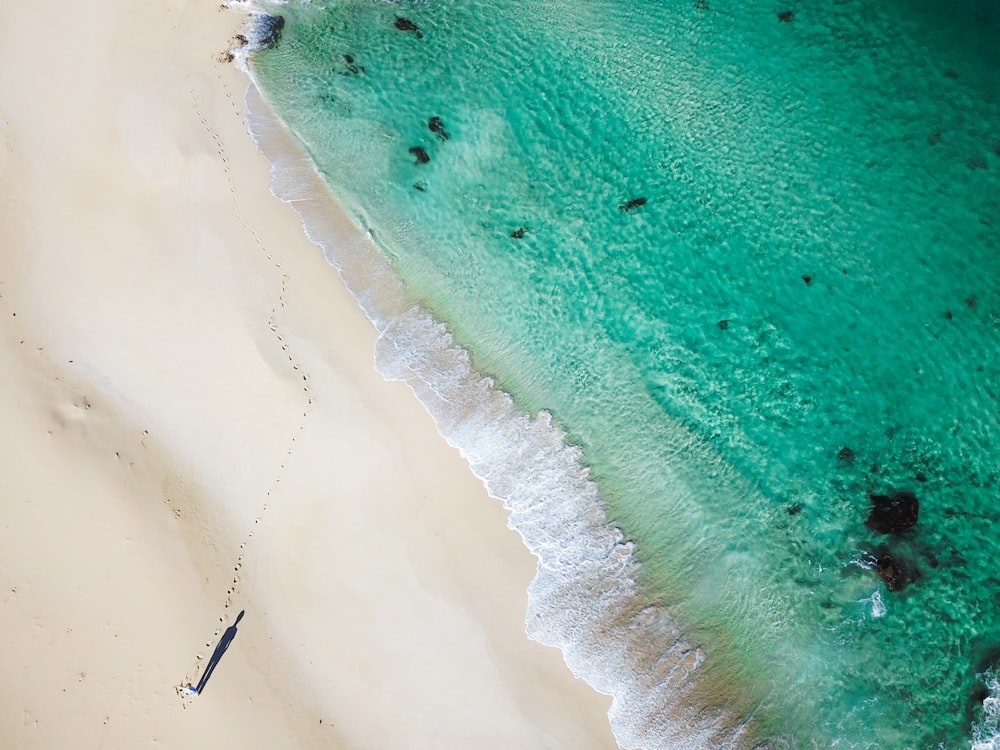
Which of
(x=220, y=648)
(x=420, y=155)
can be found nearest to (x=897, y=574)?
(x=420, y=155)

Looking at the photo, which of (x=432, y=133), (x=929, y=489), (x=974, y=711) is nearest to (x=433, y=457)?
(x=432, y=133)

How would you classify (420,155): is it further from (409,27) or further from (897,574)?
(897,574)

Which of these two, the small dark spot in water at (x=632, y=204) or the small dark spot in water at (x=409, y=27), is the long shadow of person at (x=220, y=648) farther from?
the small dark spot in water at (x=409, y=27)

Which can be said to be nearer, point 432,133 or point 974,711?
point 974,711

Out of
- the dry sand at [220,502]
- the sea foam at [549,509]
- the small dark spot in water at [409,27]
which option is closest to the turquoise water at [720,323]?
the sea foam at [549,509]

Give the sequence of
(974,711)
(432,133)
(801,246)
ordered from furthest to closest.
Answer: (432,133) < (801,246) < (974,711)

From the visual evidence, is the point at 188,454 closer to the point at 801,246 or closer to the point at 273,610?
the point at 273,610
